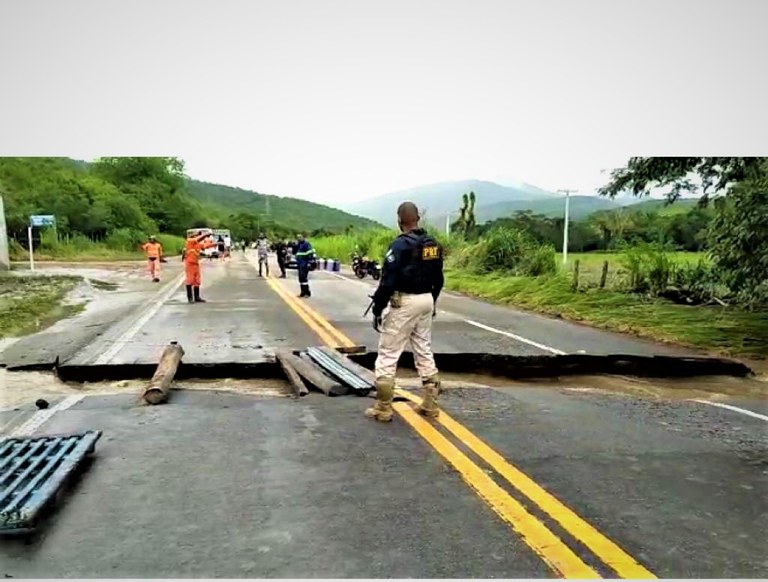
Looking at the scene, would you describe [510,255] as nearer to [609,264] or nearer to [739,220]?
[609,264]

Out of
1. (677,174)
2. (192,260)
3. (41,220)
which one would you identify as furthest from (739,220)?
(41,220)

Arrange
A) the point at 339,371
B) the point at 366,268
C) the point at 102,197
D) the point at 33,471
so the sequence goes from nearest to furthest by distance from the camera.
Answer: the point at 33,471 < the point at 339,371 < the point at 102,197 < the point at 366,268

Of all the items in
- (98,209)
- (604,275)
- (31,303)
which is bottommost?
(31,303)

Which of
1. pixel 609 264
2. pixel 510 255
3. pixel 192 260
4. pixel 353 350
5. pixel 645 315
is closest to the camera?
pixel 353 350

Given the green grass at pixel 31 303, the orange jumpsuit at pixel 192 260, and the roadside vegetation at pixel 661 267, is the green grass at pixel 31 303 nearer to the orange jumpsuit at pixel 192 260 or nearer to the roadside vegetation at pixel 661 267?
the orange jumpsuit at pixel 192 260

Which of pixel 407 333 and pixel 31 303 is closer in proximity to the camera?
pixel 407 333

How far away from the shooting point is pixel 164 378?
6.71m

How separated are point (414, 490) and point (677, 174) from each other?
1123cm

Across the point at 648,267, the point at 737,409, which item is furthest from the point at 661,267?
the point at 737,409

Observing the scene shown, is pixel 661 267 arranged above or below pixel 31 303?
above

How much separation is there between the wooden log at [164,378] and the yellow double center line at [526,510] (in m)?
2.14

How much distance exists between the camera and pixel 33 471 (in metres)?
4.16

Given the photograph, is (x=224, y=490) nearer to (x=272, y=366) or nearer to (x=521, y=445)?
(x=521, y=445)

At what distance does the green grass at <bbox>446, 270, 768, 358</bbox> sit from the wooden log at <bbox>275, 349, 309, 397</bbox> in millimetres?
6071
